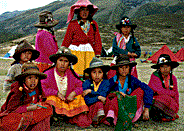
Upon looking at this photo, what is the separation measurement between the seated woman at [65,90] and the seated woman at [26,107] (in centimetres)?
28

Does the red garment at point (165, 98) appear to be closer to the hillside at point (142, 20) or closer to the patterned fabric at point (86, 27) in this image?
the patterned fabric at point (86, 27)

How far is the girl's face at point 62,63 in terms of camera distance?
268 cm

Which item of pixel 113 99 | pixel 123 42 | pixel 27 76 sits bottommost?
pixel 113 99

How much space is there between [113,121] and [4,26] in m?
97.6

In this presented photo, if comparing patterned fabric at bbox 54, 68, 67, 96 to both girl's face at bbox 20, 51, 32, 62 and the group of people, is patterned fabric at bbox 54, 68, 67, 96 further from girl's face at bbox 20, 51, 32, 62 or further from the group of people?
girl's face at bbox 20, 51, 32, 62

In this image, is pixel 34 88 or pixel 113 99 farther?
pixel 113 99

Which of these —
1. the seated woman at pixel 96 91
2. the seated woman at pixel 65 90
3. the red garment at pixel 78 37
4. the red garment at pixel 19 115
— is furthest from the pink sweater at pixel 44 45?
the red garment at pixel 19 115

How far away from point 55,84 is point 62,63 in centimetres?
35

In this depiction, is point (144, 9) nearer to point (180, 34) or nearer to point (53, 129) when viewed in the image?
point (180, 34)

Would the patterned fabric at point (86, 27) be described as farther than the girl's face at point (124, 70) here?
Yes

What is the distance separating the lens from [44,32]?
375cm

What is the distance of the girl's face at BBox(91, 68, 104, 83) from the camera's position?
9.01 feet

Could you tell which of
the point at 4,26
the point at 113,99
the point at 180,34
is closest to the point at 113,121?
the point at 113,99

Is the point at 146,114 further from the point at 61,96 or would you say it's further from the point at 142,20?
the point at 142,20
